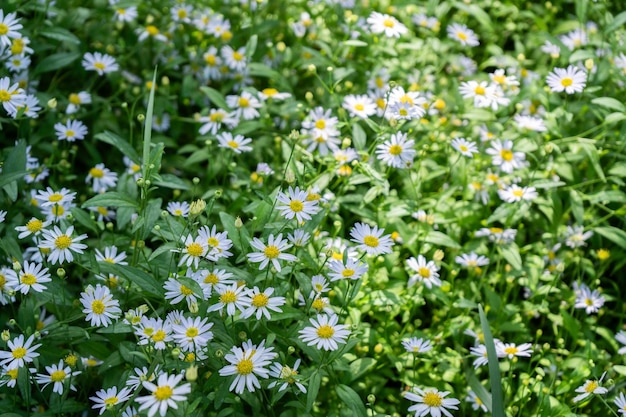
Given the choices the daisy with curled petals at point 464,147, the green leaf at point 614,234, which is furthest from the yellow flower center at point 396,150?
the green leaf at point 614,234

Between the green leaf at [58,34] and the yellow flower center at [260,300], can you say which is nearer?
the yellow flower center at [260,300]

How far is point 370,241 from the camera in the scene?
233cm

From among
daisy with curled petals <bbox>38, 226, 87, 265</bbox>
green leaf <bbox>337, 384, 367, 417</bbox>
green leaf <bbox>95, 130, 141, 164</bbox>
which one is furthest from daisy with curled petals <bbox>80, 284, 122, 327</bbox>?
green leaf <bbox>337, 384, 367, 417</bbox>

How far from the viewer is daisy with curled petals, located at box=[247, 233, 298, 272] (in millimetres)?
2102

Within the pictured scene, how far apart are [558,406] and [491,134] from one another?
3.85 feet

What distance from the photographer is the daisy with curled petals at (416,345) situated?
2.30 meters

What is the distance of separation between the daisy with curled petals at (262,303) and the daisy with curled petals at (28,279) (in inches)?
23.7

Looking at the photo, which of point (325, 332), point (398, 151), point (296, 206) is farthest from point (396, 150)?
point (325, 332)

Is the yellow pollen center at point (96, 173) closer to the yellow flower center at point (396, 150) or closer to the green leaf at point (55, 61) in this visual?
the green leaf at point (55, 61)

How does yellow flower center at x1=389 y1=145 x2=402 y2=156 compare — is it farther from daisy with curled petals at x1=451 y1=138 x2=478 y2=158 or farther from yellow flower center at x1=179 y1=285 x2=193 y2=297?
yellow flower center at x1=179 y1=285 x2=193 y2=297

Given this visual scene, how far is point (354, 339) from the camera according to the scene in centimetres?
220

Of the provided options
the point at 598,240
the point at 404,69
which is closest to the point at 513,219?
the point at 598,240

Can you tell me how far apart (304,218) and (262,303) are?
11.6 inches

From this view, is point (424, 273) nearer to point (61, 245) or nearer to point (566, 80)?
point (566, 80)
